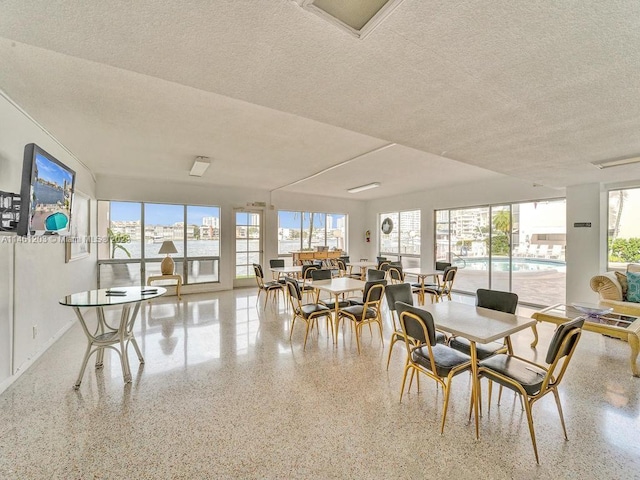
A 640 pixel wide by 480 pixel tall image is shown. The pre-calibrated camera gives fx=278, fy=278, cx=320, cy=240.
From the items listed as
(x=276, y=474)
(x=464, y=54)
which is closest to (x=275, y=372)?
(x=276, y=474)

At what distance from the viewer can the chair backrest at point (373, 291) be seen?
362cm

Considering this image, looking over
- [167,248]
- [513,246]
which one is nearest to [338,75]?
[167,248]

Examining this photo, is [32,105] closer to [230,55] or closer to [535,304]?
[230,55]

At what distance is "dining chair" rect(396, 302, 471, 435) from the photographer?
6.93ft

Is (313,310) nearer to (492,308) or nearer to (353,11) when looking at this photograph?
(492,308)

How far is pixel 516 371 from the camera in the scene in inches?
82.7

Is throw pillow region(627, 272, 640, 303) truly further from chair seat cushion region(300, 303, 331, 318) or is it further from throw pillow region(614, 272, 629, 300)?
chair seat cushion region(300, 303, 331, 318)

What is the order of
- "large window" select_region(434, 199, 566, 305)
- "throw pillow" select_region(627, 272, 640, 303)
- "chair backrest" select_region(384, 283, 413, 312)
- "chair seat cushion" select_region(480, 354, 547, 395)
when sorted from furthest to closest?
"large window" select_region(434, 199, 566, 305), "throw pillow" select_region(627, 272, 640, 303), "chair backrest" select_region(384, 283, 413, 312), "chair seat cushion" select_region(480, 354, 547, 395)

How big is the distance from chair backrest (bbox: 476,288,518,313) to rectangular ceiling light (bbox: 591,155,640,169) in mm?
2516

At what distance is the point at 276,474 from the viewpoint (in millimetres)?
1737

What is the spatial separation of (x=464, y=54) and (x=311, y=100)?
41.2 inches

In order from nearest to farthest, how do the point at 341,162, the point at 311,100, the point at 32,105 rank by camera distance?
the point at 311,100 → the point at 32,105 → the point at 341,162

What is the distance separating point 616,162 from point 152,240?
8839 millimetres

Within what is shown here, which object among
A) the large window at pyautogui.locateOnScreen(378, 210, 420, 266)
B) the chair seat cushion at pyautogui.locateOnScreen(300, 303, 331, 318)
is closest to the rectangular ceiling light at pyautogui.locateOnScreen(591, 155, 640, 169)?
the chair seat cushion at pyautogui.locateOnScreen(300, 303, 331, 318)
